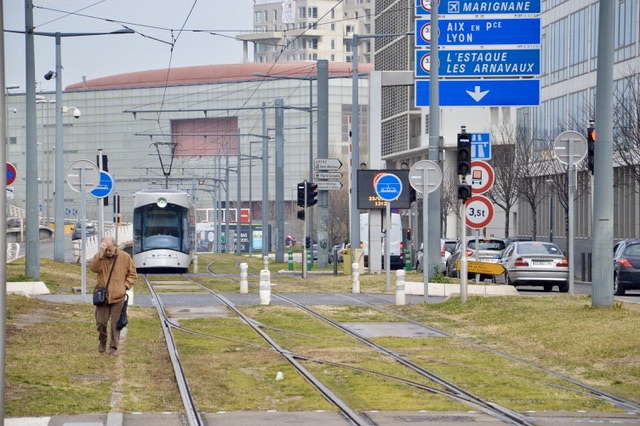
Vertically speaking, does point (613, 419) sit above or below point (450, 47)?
below

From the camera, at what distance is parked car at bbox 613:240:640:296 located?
36.7 m

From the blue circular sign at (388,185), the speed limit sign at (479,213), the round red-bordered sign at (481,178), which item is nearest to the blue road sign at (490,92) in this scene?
the round red-bordered sign at (481,178)

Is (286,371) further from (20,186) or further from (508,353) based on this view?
(20,186)

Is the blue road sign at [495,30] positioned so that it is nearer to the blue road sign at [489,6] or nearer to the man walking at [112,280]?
the blue road sign at [489,6]

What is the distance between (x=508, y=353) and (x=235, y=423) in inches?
295

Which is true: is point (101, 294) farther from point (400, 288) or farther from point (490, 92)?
point (490, 92)

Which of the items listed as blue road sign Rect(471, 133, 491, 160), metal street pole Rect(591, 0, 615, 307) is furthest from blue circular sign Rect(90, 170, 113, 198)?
metal street pole Rect(591, 0, 615, 307)

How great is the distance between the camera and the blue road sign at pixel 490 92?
30047 mm

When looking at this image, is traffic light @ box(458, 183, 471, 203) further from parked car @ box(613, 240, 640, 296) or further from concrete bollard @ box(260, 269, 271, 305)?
parked car @ box(613, 240, 640, 296)

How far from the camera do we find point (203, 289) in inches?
1457

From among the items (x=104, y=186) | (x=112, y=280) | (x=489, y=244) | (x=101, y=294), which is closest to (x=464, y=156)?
(x=104, y=186)

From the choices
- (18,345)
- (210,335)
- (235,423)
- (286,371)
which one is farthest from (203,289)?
(235,423)

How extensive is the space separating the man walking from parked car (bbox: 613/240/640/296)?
21325 mm

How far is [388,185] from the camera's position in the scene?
3256 cm
